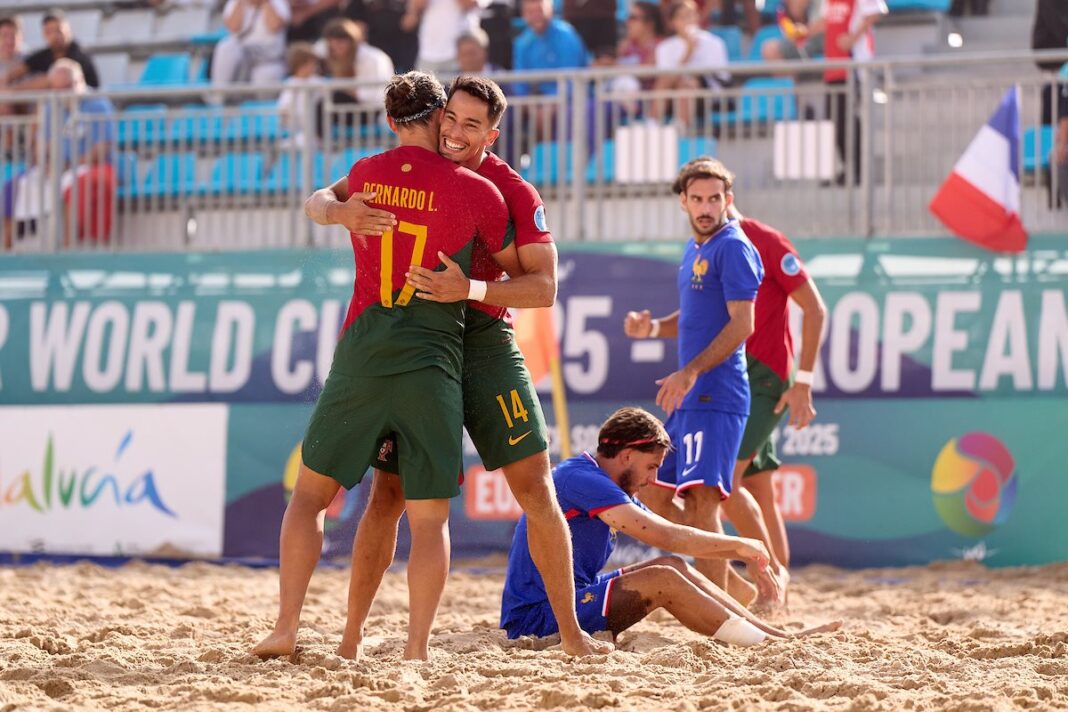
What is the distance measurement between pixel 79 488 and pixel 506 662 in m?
6.00

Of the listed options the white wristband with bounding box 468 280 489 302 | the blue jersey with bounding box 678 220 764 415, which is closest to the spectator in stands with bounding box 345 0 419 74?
the blue jersey with bounding box 678 220 764 415

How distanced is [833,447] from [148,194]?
529cm

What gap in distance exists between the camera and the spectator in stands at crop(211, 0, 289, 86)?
13305 mm

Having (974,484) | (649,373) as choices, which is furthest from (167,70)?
(974,484)

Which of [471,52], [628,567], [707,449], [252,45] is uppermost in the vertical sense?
[252,45]

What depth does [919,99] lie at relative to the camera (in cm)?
984

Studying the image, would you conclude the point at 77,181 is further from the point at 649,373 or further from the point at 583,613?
the point at 583,613

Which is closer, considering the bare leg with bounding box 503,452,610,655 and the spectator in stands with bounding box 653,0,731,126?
the bare leg with bounding box 503,452,610,655

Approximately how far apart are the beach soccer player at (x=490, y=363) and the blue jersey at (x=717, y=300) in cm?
149

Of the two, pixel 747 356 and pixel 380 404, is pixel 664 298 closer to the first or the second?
pixel 747 356

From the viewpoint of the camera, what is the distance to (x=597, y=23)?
41.8ft

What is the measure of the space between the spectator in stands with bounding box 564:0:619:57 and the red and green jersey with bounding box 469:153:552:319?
25.1 ft

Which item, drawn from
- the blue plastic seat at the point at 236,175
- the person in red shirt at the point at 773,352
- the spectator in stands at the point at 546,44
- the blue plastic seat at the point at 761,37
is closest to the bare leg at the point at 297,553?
the person in red shirt at the point at 773,352

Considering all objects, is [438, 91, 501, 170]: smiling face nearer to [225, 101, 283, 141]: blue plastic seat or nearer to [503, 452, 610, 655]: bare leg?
[503, 452, 610, 655]: bare leg
